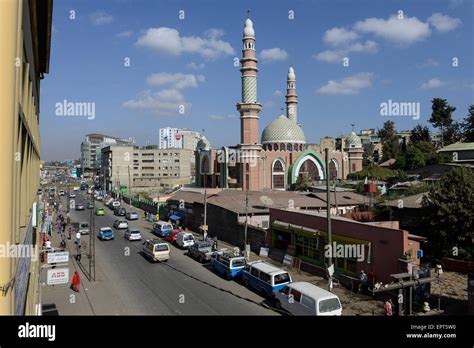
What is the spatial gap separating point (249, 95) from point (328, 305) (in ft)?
155

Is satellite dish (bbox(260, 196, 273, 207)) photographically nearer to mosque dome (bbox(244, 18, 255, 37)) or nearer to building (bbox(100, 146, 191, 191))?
mosque dome (bbox(244, 18, 255, 37))

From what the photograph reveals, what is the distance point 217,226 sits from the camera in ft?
104

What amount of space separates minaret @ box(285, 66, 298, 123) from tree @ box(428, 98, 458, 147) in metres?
26.8

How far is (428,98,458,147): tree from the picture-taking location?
70631mm

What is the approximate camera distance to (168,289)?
17578mm

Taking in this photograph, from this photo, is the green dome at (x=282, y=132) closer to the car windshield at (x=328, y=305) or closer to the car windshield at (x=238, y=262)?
the car windshield at (x=238, y=262)

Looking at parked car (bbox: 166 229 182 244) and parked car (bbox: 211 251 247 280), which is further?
parked car (bbox: 166 229 182 244)

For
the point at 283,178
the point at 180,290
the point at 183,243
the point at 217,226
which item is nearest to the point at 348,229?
the point at 180,290

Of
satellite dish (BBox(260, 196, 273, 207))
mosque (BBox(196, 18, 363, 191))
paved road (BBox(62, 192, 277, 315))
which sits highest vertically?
mosque (BBox(196, 18, 363, 191))

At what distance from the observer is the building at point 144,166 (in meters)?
101

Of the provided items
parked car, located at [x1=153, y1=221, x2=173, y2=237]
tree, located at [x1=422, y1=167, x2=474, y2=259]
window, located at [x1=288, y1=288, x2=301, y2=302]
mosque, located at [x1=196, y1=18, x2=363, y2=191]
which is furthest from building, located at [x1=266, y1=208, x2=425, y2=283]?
mosque, located at [x1=196, y1=18, x2=363, y2=191]

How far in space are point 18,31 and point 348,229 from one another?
17217 millimetres

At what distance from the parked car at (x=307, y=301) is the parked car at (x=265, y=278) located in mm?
1109
